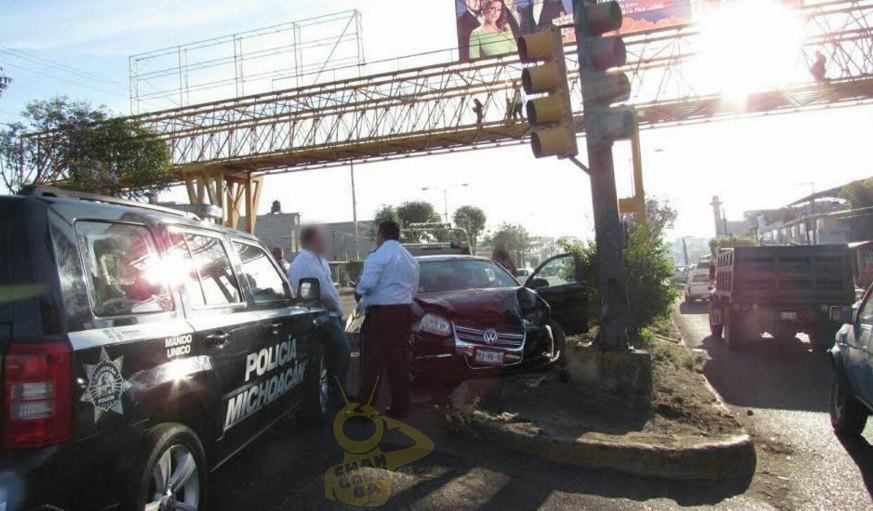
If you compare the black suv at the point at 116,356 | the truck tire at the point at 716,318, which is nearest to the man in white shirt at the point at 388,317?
the black suv at the point at 116,356

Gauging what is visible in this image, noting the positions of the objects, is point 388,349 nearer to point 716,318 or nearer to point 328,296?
point 328,296

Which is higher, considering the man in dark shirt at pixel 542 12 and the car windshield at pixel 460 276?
the man in dark shirt at pixel 542 12

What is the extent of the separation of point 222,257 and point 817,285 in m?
10.1

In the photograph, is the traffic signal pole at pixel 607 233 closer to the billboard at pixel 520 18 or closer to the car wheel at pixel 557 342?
the car wheel at pixel 557 342

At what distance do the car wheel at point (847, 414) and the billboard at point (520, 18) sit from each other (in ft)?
53.0

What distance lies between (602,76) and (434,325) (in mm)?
2918

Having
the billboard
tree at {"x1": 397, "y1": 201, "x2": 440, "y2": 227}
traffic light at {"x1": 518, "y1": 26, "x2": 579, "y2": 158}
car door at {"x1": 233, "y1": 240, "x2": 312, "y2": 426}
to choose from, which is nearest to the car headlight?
car door at {"x1": 233, "y1": 240, "x2": 312, "y2": 426}

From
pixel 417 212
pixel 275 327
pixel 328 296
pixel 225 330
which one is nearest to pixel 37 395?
pixel 225 330

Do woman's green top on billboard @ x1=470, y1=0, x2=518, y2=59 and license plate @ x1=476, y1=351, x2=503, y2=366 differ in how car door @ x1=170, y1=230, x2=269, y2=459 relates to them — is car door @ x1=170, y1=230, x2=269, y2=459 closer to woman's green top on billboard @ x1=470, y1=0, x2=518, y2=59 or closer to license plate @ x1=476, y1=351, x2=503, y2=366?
license plate @ x1=476, y1=351, x2=503, y2=366

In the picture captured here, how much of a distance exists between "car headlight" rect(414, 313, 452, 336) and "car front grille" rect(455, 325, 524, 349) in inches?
3.9

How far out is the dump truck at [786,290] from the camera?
1035cm

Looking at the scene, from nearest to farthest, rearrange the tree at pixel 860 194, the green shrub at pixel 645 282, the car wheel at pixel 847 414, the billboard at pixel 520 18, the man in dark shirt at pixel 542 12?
the car wheel at pixel 847 414, the green shrub at pixel 645 282, the billboard at pixel 520 18, the man in dark shirt at pixel 542 12, the tree at pixel 860 194

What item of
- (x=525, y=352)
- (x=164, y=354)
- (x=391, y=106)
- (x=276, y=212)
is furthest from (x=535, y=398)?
(x=276, y=212)

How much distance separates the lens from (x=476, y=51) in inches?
873
